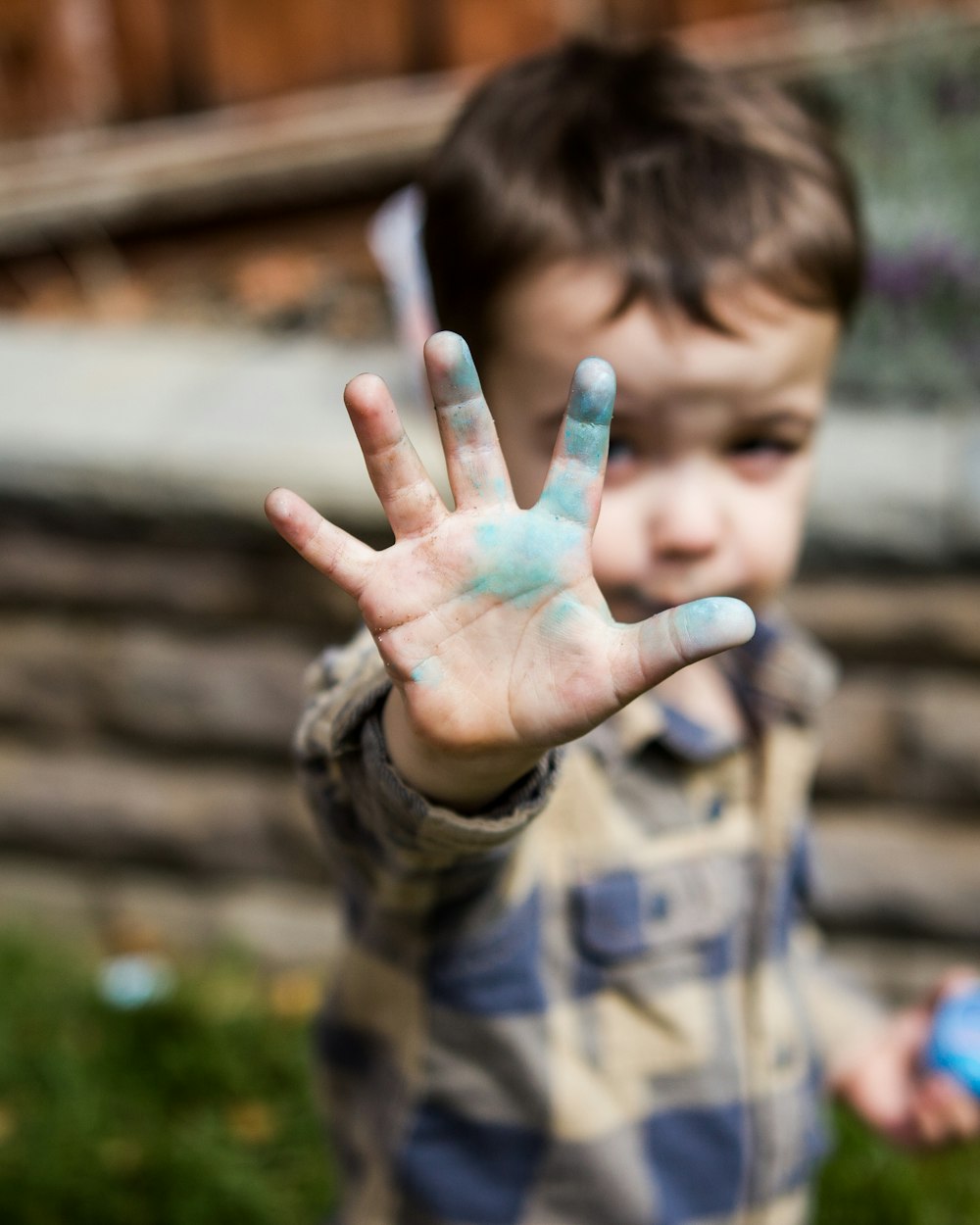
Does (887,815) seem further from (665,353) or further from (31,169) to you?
(31,169)

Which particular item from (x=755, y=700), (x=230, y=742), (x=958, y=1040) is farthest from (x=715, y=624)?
(x=230, y=742)

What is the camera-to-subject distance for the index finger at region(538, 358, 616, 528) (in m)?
0.91

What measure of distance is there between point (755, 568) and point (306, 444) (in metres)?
1.17

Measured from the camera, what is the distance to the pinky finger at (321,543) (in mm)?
915

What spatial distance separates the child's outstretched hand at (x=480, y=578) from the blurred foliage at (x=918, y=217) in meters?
1.79

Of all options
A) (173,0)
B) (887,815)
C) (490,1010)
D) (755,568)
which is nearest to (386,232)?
(173,0)

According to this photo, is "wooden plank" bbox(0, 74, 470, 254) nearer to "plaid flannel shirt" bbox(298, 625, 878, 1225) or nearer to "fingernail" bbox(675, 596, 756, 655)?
"plaid flannel shirt" bbox(298, 625, 878, 1225)

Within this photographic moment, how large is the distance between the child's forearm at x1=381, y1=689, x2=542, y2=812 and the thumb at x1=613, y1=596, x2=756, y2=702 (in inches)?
3.7

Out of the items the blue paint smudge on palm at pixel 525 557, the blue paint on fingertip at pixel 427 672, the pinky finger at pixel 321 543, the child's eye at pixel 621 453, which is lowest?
the child's eye at pixel 621 453

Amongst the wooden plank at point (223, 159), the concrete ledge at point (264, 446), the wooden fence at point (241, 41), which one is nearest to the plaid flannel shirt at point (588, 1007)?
the concrete ledge at point (264, 446)

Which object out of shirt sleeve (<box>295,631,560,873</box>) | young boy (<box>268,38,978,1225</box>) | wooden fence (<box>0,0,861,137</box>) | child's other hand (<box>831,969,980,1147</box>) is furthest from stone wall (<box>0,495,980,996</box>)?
wooden fence (<box>0,0,861,137</box>)

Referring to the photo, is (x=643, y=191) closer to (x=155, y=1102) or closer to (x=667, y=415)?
(x=667, y=415)

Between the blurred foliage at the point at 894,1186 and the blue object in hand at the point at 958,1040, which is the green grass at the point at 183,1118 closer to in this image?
the blurred foliage at the point at 894,1186

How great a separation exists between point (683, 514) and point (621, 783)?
0.28 meters
